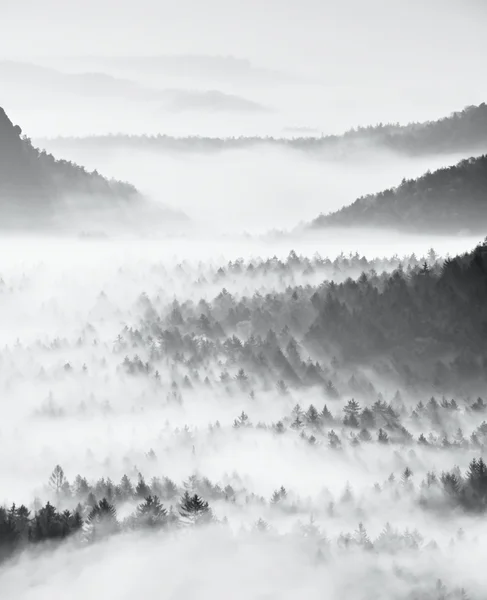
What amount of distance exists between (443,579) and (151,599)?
74806 millimetres

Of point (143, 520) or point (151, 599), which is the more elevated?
point (143, 520)

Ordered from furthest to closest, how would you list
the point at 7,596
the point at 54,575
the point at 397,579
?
the point at 397,579
the point at 54,575
the point at 7,596

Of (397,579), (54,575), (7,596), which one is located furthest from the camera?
(397,579)

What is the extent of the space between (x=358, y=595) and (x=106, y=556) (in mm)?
65591

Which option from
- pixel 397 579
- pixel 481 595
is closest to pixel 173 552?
pixel 397 579

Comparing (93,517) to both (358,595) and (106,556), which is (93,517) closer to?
(106,556)

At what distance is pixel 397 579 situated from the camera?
19800 cm

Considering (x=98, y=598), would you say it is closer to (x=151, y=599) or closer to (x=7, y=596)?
(x=151, y=599)

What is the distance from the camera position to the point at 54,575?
185500mm

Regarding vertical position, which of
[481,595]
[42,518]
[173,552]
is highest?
[42,518]

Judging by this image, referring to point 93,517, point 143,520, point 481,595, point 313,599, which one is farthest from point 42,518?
point 481,595

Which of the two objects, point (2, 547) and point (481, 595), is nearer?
point (2, 547)

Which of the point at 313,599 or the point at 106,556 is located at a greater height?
the point at 106,556

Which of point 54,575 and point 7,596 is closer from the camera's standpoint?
point 7,596
